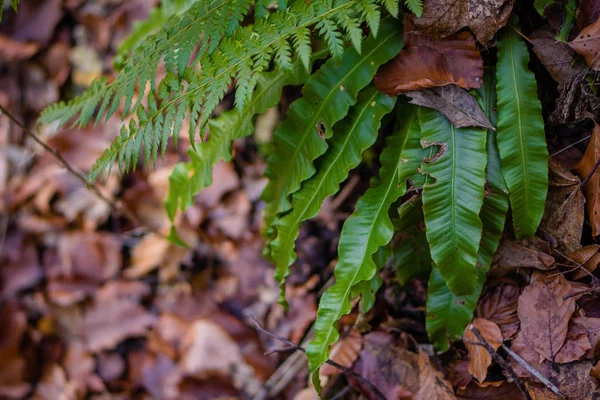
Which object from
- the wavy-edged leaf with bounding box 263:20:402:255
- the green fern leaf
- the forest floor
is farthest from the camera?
the forest floor

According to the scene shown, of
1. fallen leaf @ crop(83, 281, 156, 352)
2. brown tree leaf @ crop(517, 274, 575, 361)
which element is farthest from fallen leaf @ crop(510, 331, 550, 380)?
fallen leaf @ crop(83, 281, 156, 352)

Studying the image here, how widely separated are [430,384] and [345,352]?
32 cm

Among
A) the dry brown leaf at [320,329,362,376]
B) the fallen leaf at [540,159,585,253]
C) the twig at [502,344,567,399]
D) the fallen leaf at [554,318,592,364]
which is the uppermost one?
the fallen leaf at [540,159,585,253]

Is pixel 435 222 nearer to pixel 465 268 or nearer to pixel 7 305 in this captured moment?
pixel 465 268

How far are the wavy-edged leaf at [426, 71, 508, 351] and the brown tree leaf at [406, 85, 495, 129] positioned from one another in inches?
2.2

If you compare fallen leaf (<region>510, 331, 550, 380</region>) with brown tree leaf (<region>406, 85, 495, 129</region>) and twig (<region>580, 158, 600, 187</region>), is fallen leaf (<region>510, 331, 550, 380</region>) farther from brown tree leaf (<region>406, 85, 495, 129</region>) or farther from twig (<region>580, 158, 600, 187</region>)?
brown tree leaf (<region>406, 85, 495, 129</region>)

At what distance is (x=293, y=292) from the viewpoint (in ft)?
7.31

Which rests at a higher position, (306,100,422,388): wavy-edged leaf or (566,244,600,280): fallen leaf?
(306,100,422,388): wavy-edged leaf

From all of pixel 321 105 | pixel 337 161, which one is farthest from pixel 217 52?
pixel 337 161

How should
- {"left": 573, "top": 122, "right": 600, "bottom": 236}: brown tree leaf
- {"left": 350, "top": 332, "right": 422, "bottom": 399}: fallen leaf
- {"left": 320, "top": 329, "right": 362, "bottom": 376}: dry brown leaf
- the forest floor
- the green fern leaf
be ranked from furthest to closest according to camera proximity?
the forest floor → {"left": 320, "top": 329, "right": 362, "bottom": 376}: dry brown leaf → {"left": 350, "top": 332, "right": 422, "bottom": 399}: fallen leaf → {"left": 573, "top": 122, "right": 600, "bottom": 236}: brown tree leaf → the green fern leaf

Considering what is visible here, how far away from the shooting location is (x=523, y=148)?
1.29 metres

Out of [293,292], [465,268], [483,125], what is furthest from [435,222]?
[293,292]

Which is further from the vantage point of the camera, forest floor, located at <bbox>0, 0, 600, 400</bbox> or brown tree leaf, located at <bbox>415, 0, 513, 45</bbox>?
forest floor, located at <bbox>0, 0, 600, 400</bbox>

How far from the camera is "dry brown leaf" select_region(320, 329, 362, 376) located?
5.50 feet
